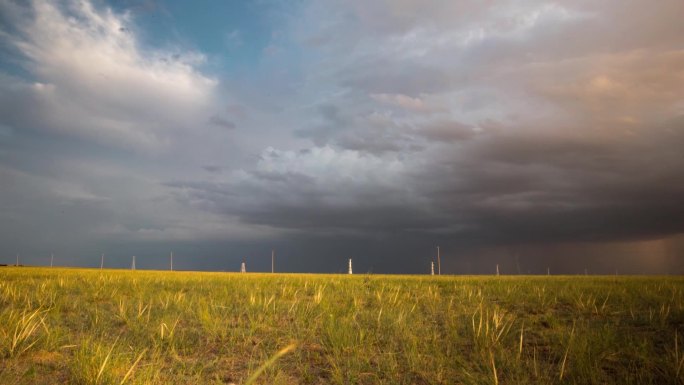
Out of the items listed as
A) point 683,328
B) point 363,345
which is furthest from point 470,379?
point 683,328

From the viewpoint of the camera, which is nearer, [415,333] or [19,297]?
[415,333]

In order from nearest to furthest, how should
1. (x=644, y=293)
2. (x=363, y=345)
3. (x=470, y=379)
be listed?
(x=470, y=379)
(x=363, y=345)
(x=644, y=293)

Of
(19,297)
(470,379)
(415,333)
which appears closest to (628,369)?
(470,379)

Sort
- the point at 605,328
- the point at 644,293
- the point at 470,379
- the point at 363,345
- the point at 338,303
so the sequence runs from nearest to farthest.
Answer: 1. the point at 470,379
2. the point at 363,345
3. the point at 605,328
4. the point at 338,303
5. the point at 644,293

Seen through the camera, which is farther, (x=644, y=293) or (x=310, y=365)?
(x=644, y=293)

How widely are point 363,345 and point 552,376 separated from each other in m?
2.61

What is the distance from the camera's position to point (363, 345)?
6.82 m

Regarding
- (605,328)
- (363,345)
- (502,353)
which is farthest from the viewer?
(605,328)

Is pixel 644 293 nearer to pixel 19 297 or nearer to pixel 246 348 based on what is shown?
pixel 246 348

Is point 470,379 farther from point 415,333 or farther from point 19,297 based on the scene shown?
point 19,297

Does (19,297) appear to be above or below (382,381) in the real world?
above

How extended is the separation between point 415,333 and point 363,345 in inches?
45.3

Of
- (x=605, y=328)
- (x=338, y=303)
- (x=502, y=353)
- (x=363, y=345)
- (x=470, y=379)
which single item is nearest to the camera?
(x=470, y=379)

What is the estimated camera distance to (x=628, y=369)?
19.5 feet
